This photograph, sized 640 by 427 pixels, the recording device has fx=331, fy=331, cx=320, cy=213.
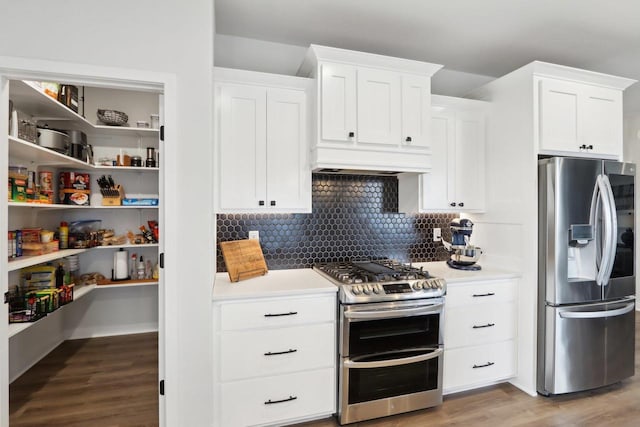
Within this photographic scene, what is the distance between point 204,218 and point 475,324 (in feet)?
7.04

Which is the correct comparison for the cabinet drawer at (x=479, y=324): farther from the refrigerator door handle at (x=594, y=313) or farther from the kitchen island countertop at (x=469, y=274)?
the refrigerator door handle at (x=594, y=313)

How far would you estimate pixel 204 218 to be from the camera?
197 centimetres

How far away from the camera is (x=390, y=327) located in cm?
226

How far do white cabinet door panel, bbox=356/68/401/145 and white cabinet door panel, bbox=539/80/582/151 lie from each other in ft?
3.77

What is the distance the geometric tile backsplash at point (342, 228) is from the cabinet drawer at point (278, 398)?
3.02 ft

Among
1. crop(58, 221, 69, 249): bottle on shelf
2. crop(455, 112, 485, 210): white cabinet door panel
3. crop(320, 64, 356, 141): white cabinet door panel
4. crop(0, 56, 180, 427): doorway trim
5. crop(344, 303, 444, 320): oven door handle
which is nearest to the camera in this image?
crop(0, 56, 180, 427): doorway trim

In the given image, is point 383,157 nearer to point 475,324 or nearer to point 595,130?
point 475,324

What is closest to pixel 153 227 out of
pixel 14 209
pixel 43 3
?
→ pixel 14 209

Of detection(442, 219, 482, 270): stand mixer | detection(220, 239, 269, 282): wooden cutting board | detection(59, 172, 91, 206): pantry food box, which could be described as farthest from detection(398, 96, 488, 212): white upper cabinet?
detection(59, 172, 91, 206): pantry food box

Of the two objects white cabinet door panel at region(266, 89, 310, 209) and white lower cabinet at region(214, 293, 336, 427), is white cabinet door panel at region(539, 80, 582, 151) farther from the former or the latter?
white lower cabinet at region(214, 293, 336, 427)

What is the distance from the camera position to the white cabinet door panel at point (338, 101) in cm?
239

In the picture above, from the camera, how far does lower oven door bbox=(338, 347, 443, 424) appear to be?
85.4 inches

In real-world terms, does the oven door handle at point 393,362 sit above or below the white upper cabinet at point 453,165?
below

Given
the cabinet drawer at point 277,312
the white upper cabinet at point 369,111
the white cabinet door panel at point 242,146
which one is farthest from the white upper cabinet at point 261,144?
the cabinet drawer at point 277,312
